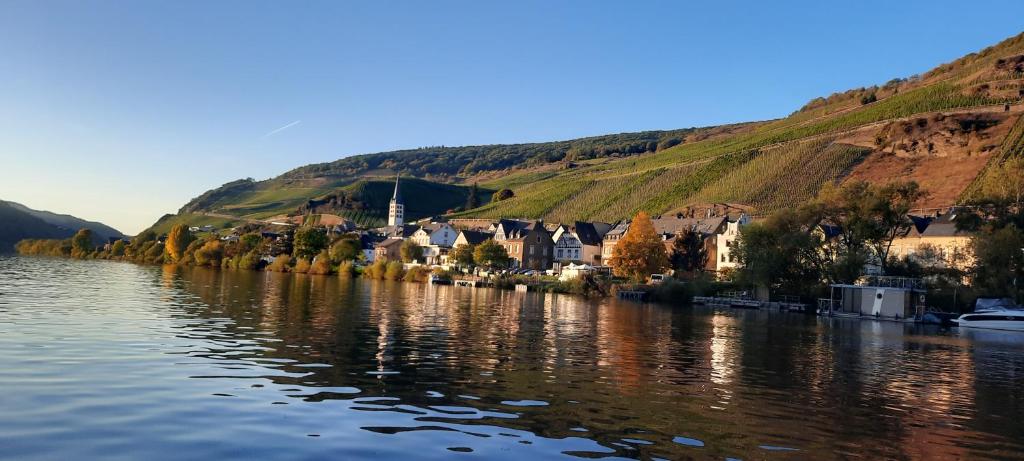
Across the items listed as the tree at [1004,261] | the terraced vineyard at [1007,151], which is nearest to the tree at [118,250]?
the tree at [1004,261]

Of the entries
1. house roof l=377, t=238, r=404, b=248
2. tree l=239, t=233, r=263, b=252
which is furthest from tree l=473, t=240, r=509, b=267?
Answer: tree l=239, t=233, r=263, b=252

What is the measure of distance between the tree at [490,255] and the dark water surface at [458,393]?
75.0 meters

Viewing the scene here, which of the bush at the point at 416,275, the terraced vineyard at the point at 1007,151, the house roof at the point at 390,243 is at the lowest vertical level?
the bush at the point at 416,275

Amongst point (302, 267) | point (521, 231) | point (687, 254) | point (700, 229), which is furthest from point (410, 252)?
point (687, 254)

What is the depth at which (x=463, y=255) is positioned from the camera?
11938 centimetres

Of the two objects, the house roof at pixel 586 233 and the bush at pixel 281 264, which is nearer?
the bush at pixel 281 264

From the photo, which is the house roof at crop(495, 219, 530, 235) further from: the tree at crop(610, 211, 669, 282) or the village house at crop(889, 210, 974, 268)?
the village house at crop(889, 210, 974, 268)

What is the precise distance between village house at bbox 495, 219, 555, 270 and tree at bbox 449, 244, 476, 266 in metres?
9.92

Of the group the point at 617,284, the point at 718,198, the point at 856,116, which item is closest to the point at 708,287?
the point at 617,284

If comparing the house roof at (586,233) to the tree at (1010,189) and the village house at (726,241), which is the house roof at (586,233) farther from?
the tree at (1010,189)

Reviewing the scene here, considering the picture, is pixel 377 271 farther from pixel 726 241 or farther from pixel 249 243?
pixel 726 241

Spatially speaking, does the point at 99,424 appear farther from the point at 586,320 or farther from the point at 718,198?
the point at 718,198

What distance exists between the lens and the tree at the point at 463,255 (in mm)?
119375

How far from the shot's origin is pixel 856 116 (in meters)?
165
